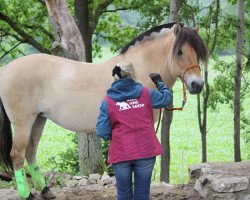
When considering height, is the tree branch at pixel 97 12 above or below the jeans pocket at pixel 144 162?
above

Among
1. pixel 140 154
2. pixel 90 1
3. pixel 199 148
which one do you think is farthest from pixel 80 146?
pixel 199 148

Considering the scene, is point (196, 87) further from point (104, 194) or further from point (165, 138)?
point (165, 138)

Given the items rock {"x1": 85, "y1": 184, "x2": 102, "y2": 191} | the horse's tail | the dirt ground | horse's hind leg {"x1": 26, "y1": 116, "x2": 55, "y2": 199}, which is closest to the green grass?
rock {"x1": 85, "y1": 184, "x2": 102, "y2": 191}

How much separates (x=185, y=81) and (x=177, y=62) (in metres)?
0.21

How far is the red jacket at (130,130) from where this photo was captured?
3.89 meters

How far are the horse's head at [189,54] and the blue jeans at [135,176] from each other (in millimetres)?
994

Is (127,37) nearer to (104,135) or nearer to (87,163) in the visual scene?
(87,163)

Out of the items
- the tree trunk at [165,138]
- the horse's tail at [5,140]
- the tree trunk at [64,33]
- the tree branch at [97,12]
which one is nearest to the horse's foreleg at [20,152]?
the horse's tail at [5,140]

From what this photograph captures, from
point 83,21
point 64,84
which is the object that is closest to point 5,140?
point 64,84

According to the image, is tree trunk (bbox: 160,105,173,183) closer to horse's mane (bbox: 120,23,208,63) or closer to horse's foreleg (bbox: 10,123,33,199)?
horse's foreleg (bbox: 10,123,33,199)

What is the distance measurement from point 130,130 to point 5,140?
6.92 feet

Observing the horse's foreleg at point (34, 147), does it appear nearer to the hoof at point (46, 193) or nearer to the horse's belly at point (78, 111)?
the hoof at point (46, 193)

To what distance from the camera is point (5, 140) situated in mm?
5430

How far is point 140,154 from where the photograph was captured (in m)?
3.89
